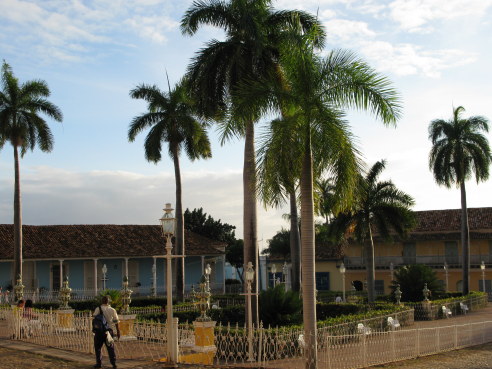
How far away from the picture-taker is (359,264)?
47594mm

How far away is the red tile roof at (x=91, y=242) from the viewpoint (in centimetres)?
3538

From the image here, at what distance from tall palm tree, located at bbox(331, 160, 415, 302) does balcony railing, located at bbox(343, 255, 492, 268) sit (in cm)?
1591

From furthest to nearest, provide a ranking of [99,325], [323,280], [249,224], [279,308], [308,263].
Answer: [323,280]
[279,308]
[249,224]
[308,263]
[99,325]

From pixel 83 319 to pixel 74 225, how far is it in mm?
26315

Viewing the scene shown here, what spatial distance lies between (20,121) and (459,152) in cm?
2400

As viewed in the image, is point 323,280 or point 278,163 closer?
point 278,163

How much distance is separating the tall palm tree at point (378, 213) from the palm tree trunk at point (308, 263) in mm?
17768

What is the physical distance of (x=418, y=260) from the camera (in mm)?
45688

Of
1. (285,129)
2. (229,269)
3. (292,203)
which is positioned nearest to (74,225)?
(292,203)

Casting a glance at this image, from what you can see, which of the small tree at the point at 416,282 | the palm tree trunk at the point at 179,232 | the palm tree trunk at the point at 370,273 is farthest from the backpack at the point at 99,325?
the small tree at the point at 416,282

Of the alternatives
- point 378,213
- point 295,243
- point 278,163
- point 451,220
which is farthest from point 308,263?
point 451,220

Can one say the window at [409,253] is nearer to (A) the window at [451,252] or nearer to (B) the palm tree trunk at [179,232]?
(A) the window at [451,252]

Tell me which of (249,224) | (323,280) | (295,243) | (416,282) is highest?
(249,224)

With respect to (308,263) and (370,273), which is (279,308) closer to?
(308,263)
